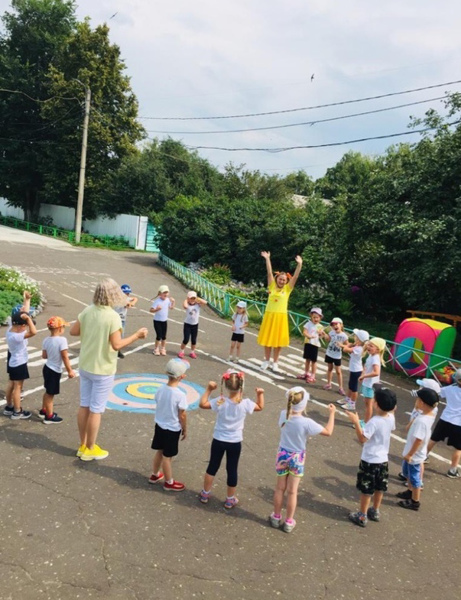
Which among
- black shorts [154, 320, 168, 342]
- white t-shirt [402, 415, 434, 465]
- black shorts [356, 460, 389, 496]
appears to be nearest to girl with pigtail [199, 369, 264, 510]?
black shorts [356, 460, 389, 496]

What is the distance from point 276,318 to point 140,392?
3193 millimetres

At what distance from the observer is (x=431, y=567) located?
4250mm

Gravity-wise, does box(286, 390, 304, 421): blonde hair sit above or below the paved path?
above

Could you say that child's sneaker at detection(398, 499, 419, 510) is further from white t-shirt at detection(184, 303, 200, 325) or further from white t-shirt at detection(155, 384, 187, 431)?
white t-shirt at detection(184, 303, 200, 325)

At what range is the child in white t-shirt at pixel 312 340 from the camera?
9.07 m

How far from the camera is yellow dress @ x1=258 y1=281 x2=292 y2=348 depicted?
31.3 ft

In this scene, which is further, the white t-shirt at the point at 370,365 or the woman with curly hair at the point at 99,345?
the white t-shirt at the point at 370,365

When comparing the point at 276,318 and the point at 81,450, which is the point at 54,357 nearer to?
the point at 81,450

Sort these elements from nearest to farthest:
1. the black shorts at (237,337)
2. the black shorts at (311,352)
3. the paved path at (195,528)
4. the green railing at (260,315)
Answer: the paved path at (195,528) → the black shorts at (311,352) → the black shorts at (237,337) → the green railing at (260,315)

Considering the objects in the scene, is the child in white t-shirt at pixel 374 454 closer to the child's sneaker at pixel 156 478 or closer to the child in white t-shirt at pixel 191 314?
the child's sneaker at pixel 156 478

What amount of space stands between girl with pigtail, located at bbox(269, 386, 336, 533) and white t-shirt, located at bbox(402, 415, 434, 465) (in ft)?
4.05

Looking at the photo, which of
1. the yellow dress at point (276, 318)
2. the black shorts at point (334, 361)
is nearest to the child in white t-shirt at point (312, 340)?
the black shorts at point (334, 361)

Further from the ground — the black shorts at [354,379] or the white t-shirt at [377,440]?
the white t-shirt at [377,440]

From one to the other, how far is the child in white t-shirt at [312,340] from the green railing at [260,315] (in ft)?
8.94
